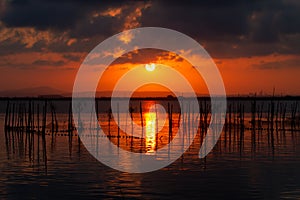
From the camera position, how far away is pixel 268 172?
2777 cm

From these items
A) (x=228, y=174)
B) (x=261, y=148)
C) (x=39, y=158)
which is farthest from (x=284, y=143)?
(x=39, y=158)

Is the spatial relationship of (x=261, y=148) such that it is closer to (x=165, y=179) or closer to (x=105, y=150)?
(x=105, y=150)

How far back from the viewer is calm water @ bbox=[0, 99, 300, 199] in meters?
22.1

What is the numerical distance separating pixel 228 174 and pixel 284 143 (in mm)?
17009

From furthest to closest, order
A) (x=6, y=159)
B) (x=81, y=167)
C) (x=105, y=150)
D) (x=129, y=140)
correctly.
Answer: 1. (x=129, y=140)
2. (x=105, y=150)
3. (x=6, y=159)
4. (x=81, y=167)

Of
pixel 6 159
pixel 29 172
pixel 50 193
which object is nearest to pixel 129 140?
pixel 6 159

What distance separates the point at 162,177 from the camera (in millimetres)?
26078

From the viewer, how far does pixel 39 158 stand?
3300cm

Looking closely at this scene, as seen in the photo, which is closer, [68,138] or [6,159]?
[6,159]

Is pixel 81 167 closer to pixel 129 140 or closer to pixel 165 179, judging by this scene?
pixel 165 179

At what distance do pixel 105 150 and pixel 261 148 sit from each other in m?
11.2

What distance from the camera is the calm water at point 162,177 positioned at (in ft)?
72.4

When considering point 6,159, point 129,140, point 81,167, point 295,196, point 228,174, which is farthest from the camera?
point 129,140

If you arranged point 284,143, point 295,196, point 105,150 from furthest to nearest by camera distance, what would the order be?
1. point 284,143
2. point 105,150
3. point 295,196
